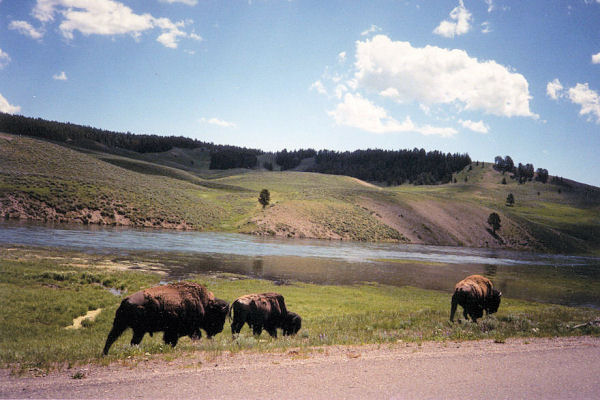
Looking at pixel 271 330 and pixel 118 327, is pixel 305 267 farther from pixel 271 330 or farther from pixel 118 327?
pixel 118 327

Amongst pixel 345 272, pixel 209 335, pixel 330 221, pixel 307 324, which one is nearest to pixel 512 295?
pixel 345 272

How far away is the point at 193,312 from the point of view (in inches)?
408

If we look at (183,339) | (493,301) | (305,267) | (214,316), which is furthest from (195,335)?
(305,267)

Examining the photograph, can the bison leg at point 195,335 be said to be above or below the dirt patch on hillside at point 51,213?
above

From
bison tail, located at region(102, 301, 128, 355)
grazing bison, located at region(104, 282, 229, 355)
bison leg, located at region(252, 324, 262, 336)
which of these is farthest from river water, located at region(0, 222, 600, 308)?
bison tail, located at region(102, 301, 128, 355)

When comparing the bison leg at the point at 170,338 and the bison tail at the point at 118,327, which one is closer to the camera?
the bison tail at the point at 118,327

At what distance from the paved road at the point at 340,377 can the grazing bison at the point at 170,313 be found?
1.28 m

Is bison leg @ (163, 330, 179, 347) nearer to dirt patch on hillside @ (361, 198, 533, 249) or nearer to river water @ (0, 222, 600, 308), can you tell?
river water @ (0, 222, 600, 308)

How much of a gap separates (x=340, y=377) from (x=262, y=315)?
563 centimetres

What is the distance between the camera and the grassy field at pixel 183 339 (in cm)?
930

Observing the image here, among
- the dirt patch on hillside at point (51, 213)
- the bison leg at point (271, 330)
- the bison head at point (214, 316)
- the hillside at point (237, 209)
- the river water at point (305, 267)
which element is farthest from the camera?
the hillside at point (237, 209)

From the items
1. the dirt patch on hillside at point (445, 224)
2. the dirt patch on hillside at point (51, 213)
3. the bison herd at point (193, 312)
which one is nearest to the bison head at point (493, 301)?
the bison herd at point (193, 312)

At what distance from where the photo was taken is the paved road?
6.29 m

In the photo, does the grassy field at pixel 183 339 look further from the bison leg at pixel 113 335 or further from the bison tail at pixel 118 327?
the bison tail at pixel 118 327
